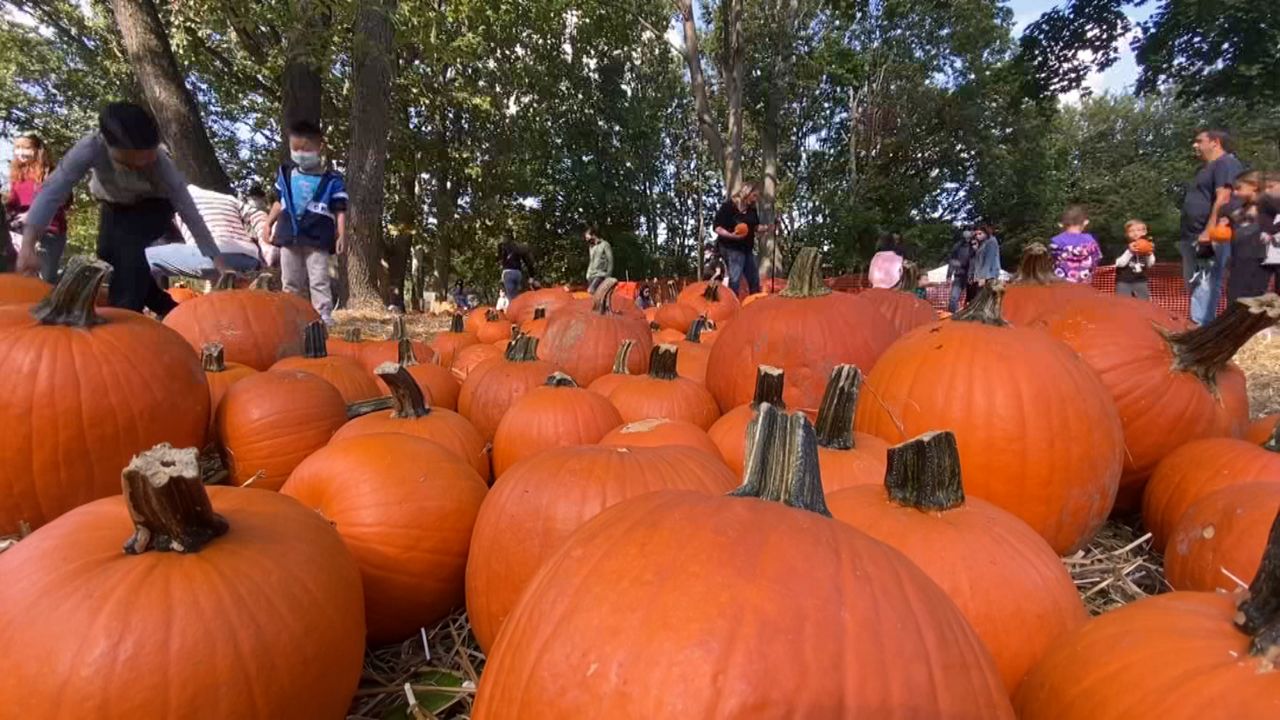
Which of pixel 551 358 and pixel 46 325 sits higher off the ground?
pixel 46 325

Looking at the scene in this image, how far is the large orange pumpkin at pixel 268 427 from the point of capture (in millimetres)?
2320

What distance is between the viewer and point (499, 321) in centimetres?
685

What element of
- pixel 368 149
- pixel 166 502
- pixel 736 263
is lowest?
pixel 166 502

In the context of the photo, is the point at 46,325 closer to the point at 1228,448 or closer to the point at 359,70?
the point at 1228,448

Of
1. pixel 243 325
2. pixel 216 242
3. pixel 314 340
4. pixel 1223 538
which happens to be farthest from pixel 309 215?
pixel 1223 538

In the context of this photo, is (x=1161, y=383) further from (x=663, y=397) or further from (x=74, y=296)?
(x=74, y=296)

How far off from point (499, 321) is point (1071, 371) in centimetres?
560

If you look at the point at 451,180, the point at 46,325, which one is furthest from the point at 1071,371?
the point at 451,180

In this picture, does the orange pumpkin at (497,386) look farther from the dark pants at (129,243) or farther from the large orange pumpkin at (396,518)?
the dark pants at (129,243)

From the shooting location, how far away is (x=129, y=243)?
4.05 metres

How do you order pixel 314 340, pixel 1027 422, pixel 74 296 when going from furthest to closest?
pixel 314 340
pixel 74 296
pixel 1027 422

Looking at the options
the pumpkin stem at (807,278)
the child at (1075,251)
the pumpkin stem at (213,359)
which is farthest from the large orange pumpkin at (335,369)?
the child at (1075,251)

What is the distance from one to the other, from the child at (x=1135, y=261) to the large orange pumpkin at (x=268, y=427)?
9232mm

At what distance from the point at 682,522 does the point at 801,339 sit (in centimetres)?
197
